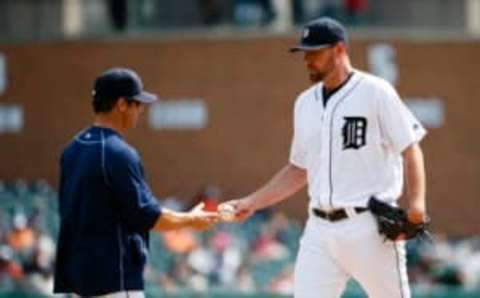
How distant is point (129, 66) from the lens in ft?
71.9

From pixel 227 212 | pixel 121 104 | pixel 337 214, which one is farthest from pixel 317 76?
pixel 121 104

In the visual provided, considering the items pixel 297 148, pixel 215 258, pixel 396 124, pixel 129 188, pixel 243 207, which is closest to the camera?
pixel 129 188

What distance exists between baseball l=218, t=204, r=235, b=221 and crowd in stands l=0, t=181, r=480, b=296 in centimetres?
633

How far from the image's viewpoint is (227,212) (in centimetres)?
924

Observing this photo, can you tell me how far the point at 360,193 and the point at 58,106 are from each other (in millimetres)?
13701

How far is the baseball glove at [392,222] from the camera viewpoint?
885 cm

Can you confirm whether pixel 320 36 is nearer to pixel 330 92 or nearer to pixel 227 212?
pixel 330 92

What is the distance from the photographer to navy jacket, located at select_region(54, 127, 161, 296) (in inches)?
309

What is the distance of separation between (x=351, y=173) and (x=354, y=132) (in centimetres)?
23

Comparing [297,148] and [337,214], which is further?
[297,148]

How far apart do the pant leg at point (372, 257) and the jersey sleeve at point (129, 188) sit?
4.90ft

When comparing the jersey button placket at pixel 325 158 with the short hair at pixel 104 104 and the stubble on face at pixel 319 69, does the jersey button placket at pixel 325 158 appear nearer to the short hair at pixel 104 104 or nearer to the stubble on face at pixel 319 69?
the stubble on face at pixel 319 69

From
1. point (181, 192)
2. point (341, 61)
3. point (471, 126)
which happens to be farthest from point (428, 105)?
→ point (341, 61)

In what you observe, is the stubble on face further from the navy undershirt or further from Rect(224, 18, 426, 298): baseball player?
the navy undershirt
